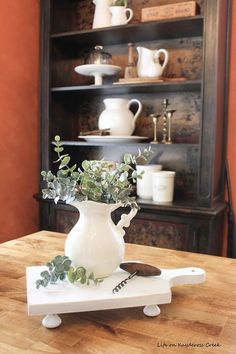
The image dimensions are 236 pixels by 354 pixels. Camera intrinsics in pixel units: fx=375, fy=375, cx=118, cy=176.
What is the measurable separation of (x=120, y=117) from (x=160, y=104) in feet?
1.11

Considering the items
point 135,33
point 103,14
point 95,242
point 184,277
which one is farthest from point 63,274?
point 103,14

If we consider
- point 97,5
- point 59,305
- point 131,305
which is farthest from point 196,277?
point 97,5

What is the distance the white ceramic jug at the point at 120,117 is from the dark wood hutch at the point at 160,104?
0.10m

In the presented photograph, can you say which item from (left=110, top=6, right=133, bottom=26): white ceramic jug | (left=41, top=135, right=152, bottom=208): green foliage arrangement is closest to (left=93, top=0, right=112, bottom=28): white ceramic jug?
(left=110, top=6, right=133, bottom=26): white ceramic jug

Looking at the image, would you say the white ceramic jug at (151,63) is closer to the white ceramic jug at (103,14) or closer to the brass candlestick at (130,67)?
the brass candlestick at (130,67)

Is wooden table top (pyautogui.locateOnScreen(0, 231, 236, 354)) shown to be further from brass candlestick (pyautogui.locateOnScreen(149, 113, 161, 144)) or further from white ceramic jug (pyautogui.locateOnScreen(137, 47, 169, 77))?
white ceramic jug (pyautogui.locateOnScreen(137, 47, 169, 77))

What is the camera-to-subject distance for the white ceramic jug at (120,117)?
2.52 metres

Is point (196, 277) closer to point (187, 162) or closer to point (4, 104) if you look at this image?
point (187, 162)

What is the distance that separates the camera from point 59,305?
852mm

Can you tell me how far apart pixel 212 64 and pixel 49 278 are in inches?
65.7

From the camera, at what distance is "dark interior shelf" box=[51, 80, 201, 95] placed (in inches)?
90.6

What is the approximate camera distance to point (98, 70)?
2.56 m

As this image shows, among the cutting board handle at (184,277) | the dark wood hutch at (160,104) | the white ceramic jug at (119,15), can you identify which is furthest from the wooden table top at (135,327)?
the white ceramic jug at (119,15)

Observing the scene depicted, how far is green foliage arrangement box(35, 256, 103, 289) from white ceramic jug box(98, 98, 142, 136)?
5.35 feet
